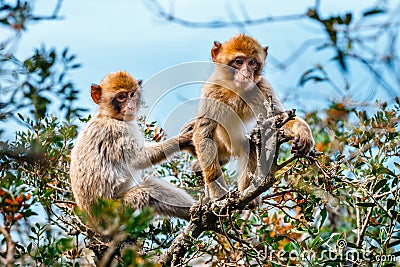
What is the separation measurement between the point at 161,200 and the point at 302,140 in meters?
1.70

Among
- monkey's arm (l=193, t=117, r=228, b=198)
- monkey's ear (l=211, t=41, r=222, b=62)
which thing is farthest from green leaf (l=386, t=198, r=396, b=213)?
monkey's ear (l=211, t=41, r=222, b=62)

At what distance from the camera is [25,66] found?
177 inches

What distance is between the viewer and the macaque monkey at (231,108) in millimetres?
6840

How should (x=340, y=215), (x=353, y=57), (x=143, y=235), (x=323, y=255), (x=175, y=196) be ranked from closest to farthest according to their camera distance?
(x=353, y=57)
(x=143, y=235)
(x=323, y=255)
(x=175, y=196)
(x=340, y=215)

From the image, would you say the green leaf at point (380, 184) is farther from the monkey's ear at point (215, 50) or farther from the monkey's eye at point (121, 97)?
the monkey's eye at point (121, 97)

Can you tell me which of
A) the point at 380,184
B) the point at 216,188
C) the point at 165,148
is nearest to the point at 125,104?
the point at 165,148

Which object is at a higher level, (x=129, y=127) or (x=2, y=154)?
(x=129, y=127)

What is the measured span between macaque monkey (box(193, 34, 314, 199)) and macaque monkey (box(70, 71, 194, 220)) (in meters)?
0.33

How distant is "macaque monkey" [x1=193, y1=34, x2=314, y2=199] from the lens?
6.84m

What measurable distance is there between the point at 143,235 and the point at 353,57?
280 cm

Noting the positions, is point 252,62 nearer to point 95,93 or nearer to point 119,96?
point 119,96

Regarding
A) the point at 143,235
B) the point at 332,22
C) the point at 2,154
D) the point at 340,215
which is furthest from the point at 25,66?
the point at 340,215

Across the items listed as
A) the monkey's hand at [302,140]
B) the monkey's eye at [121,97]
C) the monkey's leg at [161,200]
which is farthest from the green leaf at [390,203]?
the monkey's eye at [121,97]

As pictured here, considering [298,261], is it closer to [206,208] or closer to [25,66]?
[206,208]
